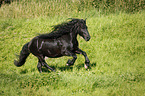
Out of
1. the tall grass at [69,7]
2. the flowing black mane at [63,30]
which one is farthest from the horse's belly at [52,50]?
the tall grass at [69,7]

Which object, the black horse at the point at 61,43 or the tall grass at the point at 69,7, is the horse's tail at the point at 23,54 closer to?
the black horse at the point at 61,43

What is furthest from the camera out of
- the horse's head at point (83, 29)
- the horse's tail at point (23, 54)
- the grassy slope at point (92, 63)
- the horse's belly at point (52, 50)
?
the horse's tail at point (23, 54)

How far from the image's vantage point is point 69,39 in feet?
25.9

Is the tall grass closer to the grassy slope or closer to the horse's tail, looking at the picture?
the grassy slope

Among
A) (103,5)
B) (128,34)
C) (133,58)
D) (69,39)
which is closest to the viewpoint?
(69,39)

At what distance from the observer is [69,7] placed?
51.3 ft

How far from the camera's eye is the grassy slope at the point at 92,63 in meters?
6.66

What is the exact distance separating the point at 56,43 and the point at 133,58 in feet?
13.7

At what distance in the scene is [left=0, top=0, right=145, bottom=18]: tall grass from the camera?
14.9 meters

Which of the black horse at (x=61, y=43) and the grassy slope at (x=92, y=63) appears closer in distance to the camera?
the grassy slope at (x=92, y=63)

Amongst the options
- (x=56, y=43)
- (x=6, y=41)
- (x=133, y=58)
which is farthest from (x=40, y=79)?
(x=6, y=41)

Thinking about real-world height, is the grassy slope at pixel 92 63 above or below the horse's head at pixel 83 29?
below

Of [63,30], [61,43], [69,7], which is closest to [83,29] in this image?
[63,30]

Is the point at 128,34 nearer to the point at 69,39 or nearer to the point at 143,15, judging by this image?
the point at 143,15
